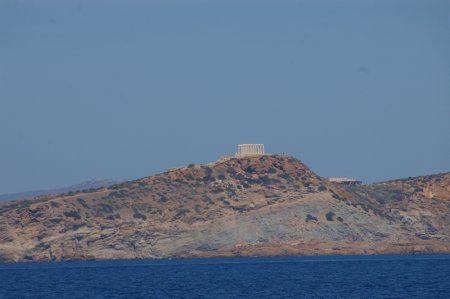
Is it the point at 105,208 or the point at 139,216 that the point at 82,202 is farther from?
the point at 139,216

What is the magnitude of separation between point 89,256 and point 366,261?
132 ft

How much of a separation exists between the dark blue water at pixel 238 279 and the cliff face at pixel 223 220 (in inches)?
275

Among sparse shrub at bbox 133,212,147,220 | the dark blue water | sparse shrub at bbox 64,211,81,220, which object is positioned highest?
sparse shrub at bbox 64,211,81,220

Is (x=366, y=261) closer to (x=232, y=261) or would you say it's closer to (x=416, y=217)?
(x=232, y=261)

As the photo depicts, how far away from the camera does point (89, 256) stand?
171m

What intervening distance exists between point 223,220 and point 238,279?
58.2 m

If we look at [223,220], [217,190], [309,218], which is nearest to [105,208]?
[217,190]

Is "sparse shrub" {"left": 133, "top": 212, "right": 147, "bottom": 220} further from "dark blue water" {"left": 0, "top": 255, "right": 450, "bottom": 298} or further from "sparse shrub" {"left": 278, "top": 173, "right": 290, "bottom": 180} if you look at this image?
"sparse shrub" {"left": 278, "top": 173, "right": 290, "bottom": 180}

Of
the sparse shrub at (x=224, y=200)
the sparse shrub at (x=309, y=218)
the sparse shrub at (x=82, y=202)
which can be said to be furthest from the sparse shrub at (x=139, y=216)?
the sparse shrub at (x=309, y=218)

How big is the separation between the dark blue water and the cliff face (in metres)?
6.99

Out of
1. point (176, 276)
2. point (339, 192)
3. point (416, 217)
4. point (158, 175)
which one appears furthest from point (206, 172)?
point (176, 276)

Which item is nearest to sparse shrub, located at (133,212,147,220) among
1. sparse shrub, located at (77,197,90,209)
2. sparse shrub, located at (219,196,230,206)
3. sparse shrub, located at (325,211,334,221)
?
sparse shrub, located at (77,197,90,209)

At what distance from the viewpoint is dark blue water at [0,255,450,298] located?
9512 centimetres

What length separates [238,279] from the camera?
116 meters
